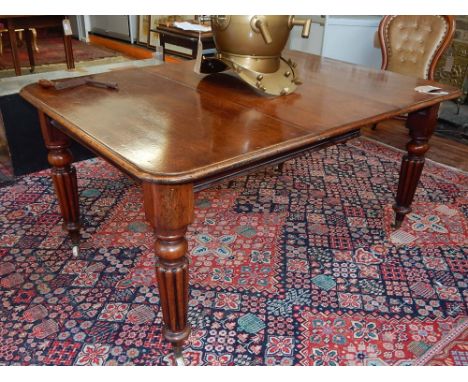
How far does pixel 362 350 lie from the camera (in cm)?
146

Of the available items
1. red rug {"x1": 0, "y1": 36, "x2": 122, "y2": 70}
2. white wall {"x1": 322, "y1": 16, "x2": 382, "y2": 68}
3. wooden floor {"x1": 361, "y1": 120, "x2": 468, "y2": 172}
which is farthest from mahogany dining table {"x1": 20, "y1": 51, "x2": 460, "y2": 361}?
→ red rug {"x1": 0, "y1": 36, "x2": 122, "y2": 70}

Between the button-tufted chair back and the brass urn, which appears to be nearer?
the brass urn

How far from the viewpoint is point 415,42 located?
9.89ft

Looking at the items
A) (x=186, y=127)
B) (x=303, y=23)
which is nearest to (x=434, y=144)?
(x=303, y=23)

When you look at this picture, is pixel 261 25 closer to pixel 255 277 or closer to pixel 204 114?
pixel 204 114

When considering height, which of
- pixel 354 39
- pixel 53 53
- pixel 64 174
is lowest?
pixel 53 53

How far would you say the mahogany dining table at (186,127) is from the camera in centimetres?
111

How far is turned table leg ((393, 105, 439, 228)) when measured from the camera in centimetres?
183

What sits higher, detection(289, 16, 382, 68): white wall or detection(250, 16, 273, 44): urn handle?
detection(250, 16, 273, 44): urn handle

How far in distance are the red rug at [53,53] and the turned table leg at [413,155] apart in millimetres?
4371

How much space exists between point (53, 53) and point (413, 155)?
16.5ft

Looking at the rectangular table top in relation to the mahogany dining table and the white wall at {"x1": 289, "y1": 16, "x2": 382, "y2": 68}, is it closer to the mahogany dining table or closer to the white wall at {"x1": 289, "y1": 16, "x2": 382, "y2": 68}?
the mahogany dining table

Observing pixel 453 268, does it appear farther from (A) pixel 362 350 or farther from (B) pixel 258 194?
(B) pixel 258 194

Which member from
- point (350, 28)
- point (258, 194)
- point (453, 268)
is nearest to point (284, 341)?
point (453, 268)
